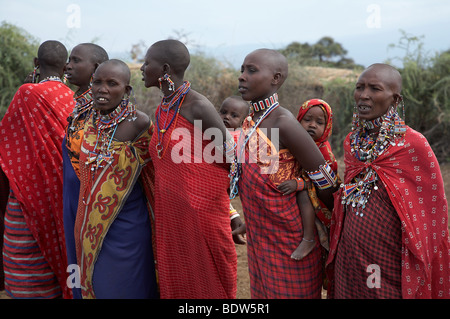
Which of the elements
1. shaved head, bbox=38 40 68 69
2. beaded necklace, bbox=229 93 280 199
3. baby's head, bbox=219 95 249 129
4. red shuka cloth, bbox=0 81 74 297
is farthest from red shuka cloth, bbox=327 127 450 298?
shaved head, bbox=38 40 68 69

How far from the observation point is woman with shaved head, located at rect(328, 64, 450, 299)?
2451mm

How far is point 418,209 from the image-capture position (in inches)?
97.0

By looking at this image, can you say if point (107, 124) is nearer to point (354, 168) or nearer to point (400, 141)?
point (354, 168)

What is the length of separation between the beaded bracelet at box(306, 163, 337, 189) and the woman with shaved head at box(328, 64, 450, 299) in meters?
0.08

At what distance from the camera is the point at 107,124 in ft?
10.7

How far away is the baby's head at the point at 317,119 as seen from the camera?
116 inches

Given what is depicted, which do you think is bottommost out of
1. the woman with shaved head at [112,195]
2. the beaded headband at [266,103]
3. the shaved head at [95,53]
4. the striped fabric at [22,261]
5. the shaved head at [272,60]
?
the striped fabric at [22,261]

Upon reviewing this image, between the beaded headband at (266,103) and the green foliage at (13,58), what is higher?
the green foliage at (13,58)

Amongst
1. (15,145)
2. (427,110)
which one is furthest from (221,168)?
(427,110)

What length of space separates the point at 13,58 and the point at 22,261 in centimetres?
561

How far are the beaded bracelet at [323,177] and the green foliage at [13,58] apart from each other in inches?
268

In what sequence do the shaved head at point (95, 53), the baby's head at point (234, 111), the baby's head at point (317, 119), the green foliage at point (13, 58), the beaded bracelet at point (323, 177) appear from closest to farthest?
the beaded bracelet at point (323, 177) < the baby's head at point (317, 119) < the shaved head at point (95, 53) < the baby's head at point (234, 111) < the green foliage at point (13, 58)

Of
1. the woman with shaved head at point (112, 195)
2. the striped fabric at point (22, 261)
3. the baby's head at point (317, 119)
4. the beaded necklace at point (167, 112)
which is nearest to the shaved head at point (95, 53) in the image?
the woman with shaved head at point (112, 195)

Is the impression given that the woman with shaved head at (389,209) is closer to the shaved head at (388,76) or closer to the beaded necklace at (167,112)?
the shaved head at (388,76)
